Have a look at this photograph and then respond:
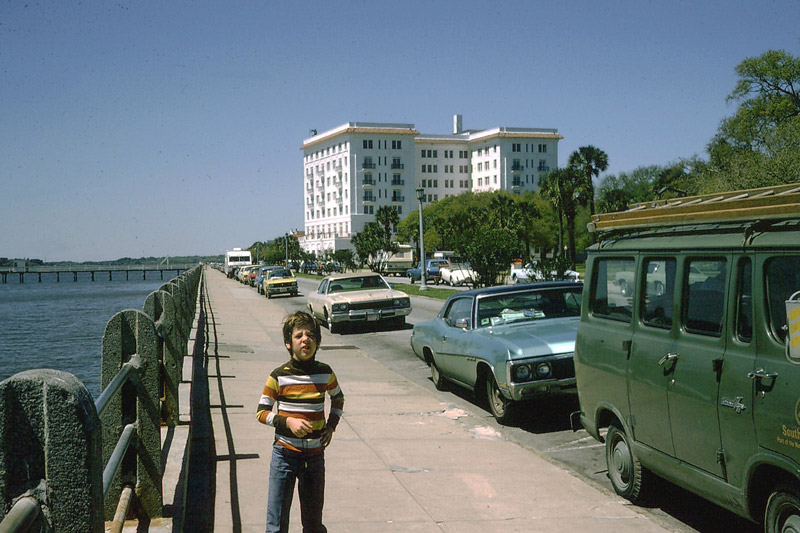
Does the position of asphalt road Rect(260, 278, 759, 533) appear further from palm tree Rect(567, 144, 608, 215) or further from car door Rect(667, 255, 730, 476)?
palm tree Rect(567, 144, 608, 215)

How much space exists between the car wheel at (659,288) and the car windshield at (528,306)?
443cm

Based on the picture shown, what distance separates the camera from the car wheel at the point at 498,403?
9312 mm

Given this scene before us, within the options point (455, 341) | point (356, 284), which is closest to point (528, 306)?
point (455, 341)

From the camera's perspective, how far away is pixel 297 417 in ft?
14.9

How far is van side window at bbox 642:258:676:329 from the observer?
5.57 metres

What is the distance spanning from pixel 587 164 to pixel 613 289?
223 feet

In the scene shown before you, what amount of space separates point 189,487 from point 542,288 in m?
5.61

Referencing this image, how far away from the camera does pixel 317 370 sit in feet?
15.2

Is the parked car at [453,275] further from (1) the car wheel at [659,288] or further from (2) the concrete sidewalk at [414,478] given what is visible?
(1) the car wheel at [659,288]

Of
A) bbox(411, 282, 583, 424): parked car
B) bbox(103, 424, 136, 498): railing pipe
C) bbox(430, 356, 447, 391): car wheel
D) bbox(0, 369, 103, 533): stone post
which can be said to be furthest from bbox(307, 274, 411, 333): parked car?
bbox(0, 369, 103, 533): stone post

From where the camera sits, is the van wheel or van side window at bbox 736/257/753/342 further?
van side window at bbox 736/257/753/342

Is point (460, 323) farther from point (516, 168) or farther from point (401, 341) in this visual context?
point (516, 168)

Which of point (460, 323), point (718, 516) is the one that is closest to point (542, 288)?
point (460, 323)

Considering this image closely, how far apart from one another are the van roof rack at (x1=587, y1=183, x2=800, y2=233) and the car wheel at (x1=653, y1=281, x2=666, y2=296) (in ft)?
1.47
